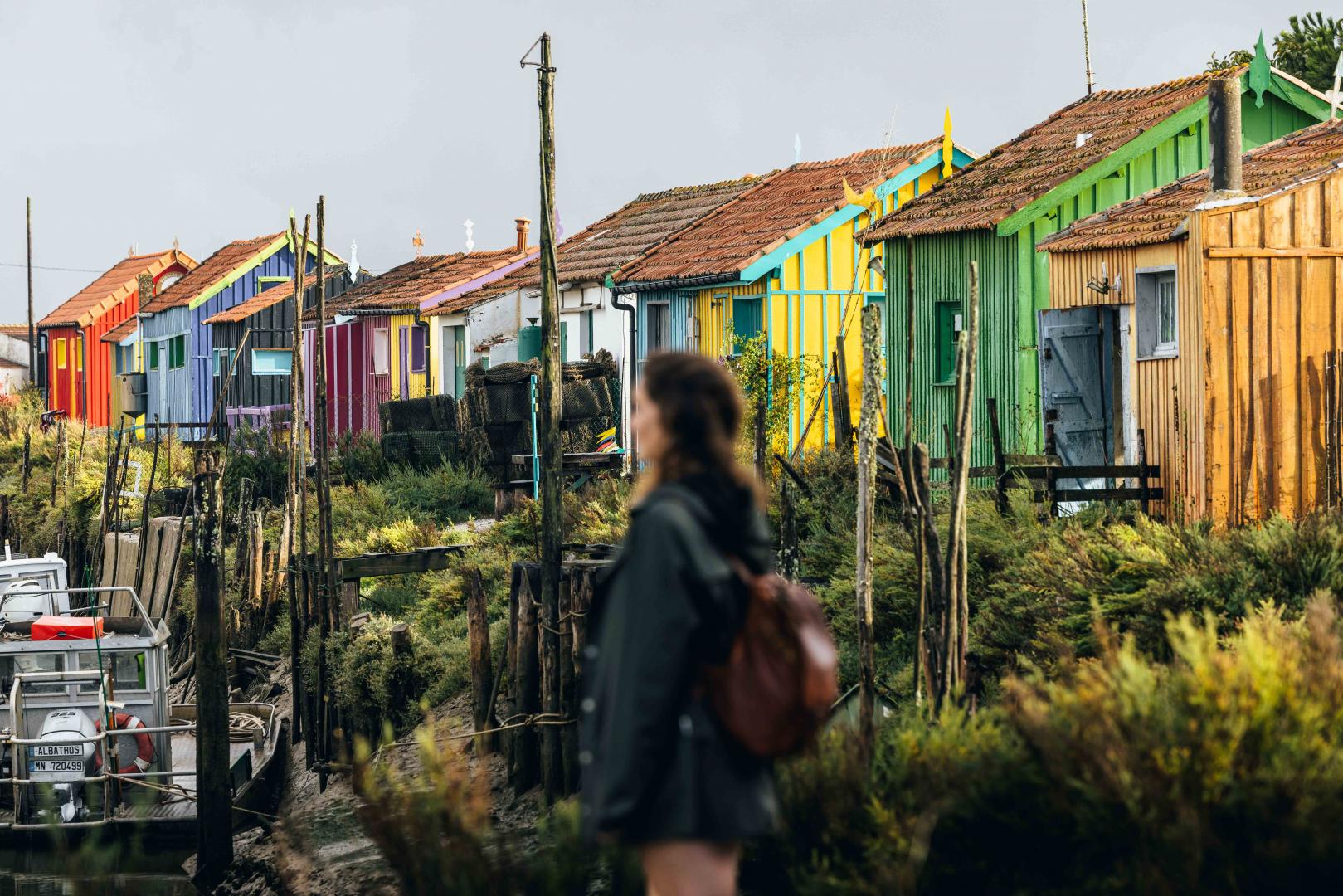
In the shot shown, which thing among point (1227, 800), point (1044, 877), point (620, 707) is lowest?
point (1044, 877)

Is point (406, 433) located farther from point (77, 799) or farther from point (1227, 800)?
point (1227, 800)

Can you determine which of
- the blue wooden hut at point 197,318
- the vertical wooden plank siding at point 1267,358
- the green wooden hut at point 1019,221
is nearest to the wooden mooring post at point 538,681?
the vertical wooden plank siding at point 1267,358

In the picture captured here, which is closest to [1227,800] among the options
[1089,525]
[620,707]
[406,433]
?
[620,707]

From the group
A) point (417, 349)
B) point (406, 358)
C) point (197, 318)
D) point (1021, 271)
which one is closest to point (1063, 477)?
point (1021, 271)

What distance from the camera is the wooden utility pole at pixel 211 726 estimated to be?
13.6 metres

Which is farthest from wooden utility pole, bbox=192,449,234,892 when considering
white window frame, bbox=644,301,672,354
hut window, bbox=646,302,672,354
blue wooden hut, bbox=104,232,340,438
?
blue wooden hut, bbox=104,232,340,438

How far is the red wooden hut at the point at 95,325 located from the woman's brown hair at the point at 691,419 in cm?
5227

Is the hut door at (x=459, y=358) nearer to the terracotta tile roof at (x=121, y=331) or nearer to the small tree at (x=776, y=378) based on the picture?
the small tree at (x=776, y=378)

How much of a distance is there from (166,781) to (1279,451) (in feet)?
35.5

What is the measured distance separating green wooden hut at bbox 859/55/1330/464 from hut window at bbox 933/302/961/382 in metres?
0.02

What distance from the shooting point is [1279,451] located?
13523 millimetres

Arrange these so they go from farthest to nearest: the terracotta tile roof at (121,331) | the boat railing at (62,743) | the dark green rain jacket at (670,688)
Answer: the terracotta tile roof at (121,331) → the boat railing at (62,743) → the dark green rain jacket at (670,688)

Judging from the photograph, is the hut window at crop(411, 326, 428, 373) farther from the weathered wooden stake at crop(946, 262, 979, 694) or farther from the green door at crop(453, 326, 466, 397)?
the weathered wooden stake at crop(946, 262, 979, 694)

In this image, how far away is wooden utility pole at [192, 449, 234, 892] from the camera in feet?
44.7
